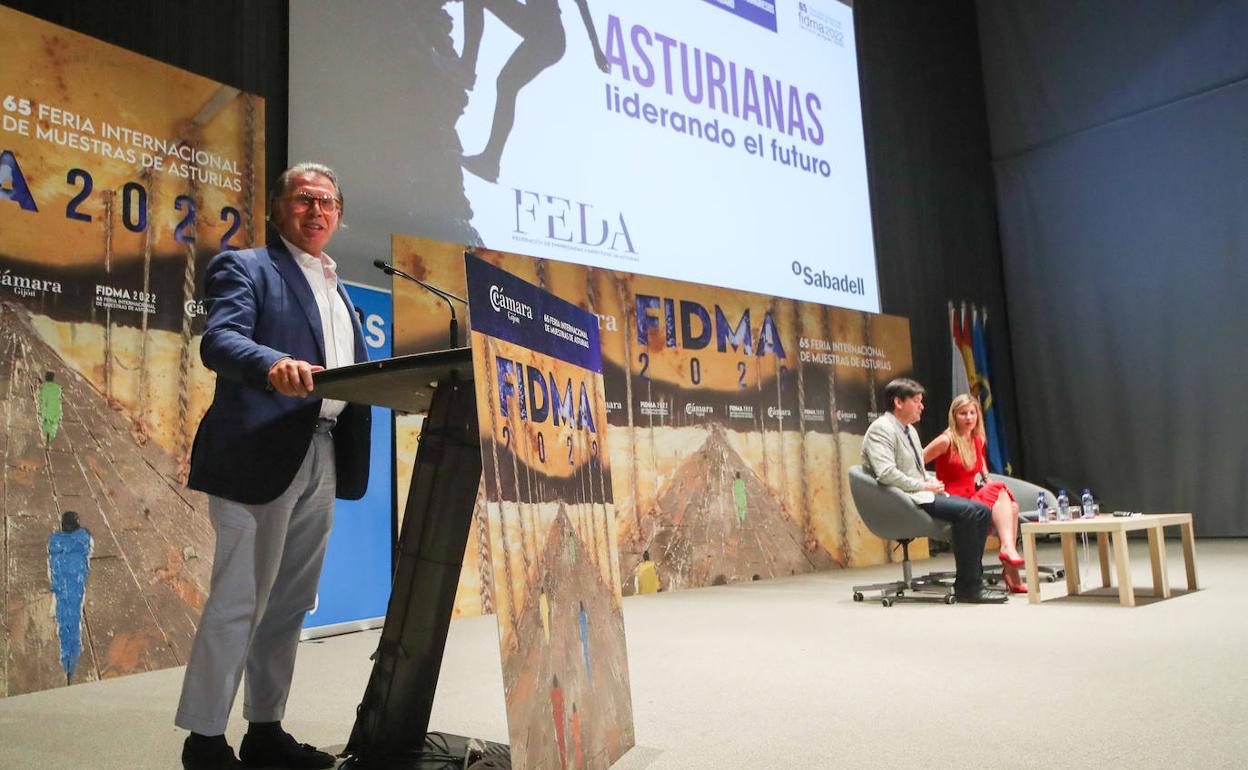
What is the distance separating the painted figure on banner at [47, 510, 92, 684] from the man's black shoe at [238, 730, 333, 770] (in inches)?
70.7

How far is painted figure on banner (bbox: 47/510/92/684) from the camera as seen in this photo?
3.31 metres

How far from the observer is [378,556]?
4473 mm

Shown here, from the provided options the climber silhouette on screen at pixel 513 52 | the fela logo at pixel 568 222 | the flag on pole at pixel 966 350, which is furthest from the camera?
the flag on pole at pixel 966 350

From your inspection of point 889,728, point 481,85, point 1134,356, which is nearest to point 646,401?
point 481,85

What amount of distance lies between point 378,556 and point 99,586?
50.6 inches

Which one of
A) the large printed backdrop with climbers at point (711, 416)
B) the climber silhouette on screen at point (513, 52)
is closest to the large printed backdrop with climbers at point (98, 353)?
the large printed backdrop with climbers at point (711, 416)

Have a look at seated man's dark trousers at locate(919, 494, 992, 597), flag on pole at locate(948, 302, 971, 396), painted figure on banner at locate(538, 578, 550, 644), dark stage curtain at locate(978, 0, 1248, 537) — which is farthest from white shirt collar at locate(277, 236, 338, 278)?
dark stage curtain at locate(978, 0, 1248, 537)

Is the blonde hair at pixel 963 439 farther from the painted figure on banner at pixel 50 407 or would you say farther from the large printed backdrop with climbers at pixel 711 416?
the painted figure on banner at pixel 50 407

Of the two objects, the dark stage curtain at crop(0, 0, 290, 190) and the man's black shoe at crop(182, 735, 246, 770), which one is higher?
the dark stage curtain at crop(0, 0, 290, 190)

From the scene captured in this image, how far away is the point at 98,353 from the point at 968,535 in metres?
3.87

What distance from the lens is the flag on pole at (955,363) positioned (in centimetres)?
856

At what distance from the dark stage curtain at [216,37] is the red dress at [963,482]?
3.66 metres

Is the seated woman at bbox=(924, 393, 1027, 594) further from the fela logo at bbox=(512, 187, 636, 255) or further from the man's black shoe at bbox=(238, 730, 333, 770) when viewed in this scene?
the man's black shoe at bbox=(238, 730, 333, 770)

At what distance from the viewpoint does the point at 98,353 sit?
11.7 feet
